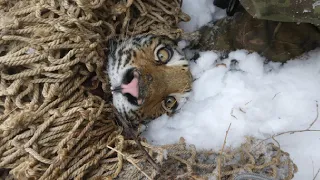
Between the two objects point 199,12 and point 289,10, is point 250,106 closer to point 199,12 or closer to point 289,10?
point 289,10

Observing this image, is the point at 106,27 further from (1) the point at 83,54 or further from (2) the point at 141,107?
(2) the point at 141,107

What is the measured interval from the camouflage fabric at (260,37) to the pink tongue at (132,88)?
705 mm

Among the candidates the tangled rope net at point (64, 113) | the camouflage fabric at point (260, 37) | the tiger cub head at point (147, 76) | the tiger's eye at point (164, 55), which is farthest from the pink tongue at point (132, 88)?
the camouflage fabric at point (260, 37)

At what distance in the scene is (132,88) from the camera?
2.13 metres

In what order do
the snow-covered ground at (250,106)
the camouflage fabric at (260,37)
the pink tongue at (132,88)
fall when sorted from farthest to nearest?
the camouflage fabric at (260,37) < the snow-covered ground at (250,106) < the pink tongue at (132,88)

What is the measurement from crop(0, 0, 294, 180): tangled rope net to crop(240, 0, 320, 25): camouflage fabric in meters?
0.72

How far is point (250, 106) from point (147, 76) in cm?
67

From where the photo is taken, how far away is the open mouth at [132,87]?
2.13 metres

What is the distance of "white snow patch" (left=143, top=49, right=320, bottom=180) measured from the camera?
Answer: 90.3 inches

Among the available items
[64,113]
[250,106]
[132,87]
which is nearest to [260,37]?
[250,106]

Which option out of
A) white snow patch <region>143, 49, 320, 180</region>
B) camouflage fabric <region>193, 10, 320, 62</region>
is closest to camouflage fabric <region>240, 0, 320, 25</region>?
camouflage fabric <region>193, 10, 320, 62</region>

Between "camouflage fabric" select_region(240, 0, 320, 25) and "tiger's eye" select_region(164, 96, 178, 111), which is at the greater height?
"camouflage fabric" select_region(240, 0, 320, 25)

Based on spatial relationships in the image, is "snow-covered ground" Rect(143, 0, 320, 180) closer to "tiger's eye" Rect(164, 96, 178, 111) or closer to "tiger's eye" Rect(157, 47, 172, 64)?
"tiger's eye" Rect(164, 96, 178, 111)

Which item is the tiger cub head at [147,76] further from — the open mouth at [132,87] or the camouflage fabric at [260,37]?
the camouflage fabric at [260,37]
